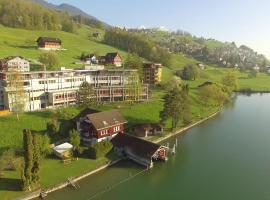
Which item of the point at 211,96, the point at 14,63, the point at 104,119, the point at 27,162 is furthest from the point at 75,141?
the point at 211,96

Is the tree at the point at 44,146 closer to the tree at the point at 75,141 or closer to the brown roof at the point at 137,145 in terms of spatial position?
the tree at the point at 75,141

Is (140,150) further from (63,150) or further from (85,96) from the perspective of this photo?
(85,96)

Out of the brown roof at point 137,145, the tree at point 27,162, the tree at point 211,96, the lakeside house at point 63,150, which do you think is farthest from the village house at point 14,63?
the tree at point 27,162

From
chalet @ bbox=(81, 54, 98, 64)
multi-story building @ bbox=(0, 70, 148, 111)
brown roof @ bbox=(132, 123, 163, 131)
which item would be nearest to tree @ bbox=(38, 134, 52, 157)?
multi-story building @ bbox=(0, 70, 148, 111)

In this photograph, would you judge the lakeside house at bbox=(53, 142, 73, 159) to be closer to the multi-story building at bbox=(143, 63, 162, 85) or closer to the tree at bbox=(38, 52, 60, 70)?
the tree at bbox=(38, 52, 60, 70)

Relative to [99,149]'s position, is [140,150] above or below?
below

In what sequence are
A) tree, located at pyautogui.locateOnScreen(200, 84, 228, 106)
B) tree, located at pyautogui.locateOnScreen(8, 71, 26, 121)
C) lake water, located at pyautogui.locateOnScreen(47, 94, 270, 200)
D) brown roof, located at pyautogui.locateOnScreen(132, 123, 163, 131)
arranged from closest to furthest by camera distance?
lake water, located at pyautogui.locateOnScreen(47, 94, 270, 200) < tree, located at pyautogui.locateOnScreen(8, 71, 26, 121) < brown roof, located at pyautogui.locateOnScreen(132, 123, 163, 131) < tree, located at pyautogui.locateOnScreen(200, 84, 228, 106)
